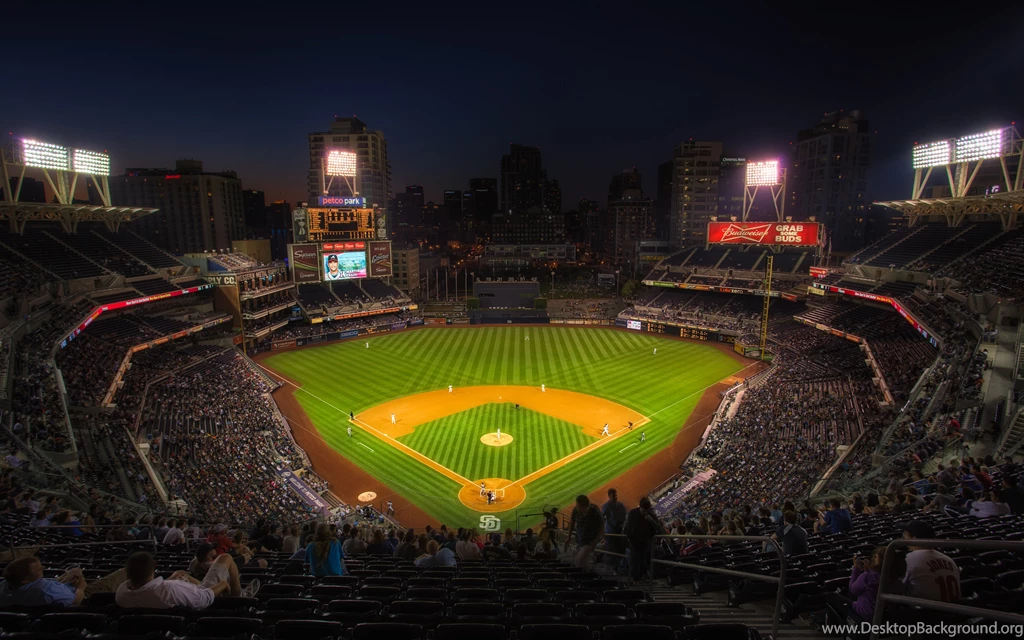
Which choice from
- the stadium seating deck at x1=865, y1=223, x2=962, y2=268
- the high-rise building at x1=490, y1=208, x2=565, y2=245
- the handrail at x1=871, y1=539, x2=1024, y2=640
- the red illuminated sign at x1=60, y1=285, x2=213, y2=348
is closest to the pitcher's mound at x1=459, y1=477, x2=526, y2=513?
the handrail at x1=871, y1=539, x2=1024, y2=640

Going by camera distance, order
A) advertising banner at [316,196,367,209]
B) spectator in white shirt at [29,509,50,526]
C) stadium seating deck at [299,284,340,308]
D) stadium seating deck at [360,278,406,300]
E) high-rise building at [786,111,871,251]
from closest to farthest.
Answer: spectator in white shirt at [29,509,50,526], stadium seating deck at [299,284,340,308], advertising banner at [316,196,367,209], stadium seating deck at [360,278,406,300], high-rise building at [786,111,871,251]

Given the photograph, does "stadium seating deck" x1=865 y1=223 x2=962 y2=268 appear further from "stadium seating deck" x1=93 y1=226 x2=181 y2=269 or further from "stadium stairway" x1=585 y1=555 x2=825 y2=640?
"stadium seating deck" x1=93 y1=226 x2=181 y2=269

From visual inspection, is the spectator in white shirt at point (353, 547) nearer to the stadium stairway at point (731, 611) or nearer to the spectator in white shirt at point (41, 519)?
the stadium stairway at point (731, 611)

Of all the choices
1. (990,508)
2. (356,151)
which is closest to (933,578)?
(990,508)

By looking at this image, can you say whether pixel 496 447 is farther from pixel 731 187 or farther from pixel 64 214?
pixel 731 187

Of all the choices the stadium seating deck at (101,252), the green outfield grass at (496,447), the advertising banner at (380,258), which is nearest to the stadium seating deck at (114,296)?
the stadium seating deck at (101,252)

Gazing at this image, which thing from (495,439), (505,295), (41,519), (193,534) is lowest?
(495,439)
